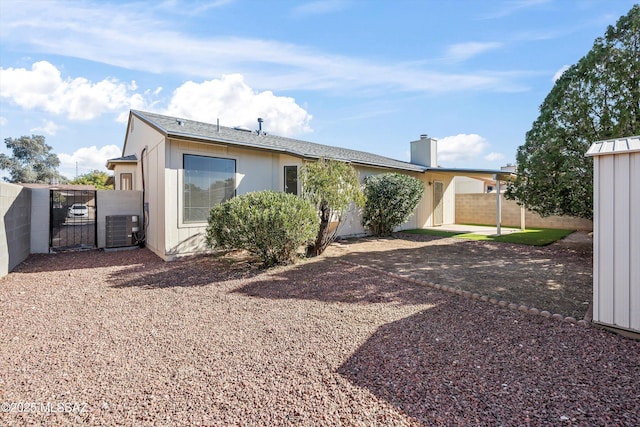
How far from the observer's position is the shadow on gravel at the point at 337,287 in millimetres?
5297

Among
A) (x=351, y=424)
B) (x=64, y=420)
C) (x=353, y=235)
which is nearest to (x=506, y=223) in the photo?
(x=353, y=235)

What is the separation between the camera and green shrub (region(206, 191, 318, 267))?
686 centimetres

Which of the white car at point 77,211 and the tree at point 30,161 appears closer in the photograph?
the white car at point 77,211

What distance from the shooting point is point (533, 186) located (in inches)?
387

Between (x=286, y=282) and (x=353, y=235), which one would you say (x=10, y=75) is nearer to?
(x=286, y=282)

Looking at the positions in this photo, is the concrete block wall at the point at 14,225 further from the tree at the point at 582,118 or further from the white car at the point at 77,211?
the tree at the point at 582,118

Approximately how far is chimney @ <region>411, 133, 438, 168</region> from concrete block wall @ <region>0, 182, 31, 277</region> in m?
17.4

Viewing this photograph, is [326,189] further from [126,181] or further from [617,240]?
[126,181]

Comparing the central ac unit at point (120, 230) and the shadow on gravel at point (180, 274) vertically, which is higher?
the central ac unit at point (120, 230)

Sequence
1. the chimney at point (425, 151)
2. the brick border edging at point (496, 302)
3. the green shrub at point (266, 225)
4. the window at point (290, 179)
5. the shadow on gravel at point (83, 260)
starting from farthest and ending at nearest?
the chimney at point (425, 151)
the window at point (290, 179)
the shadow on gravel at point (83, 260)
the green shrub at point (266, 225)
the brick border edging at point (496, 302)

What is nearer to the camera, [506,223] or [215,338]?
[215,338]

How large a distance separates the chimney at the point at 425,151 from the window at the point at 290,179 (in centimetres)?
1043

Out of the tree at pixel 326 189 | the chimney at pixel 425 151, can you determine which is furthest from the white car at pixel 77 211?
the chimney at pixel 425 151

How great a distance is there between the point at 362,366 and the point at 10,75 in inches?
555
